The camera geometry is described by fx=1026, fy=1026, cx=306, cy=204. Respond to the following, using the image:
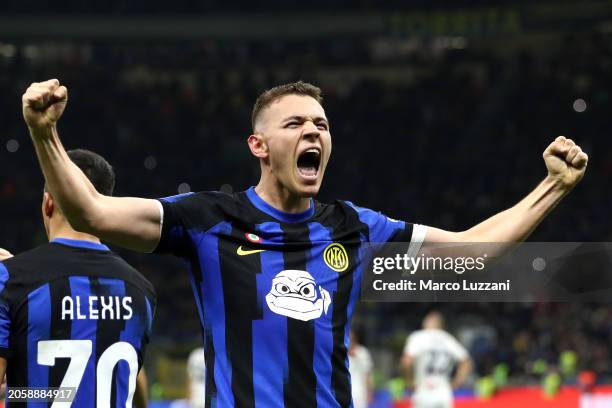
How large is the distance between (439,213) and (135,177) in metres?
6.71

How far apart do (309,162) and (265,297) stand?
49 centimetres

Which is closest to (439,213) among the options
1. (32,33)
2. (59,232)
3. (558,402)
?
(558,402)

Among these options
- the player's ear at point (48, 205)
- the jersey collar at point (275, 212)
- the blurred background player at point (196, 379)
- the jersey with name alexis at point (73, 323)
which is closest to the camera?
the jersey collar at point (275, 212)

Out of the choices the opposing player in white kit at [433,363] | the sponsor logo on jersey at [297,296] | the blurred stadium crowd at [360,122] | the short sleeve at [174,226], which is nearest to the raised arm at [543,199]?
the sponsor logo on jersey at [297,296]

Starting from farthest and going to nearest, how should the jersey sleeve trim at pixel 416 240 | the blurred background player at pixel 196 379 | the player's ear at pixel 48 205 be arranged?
the blurred background player at pixel 196 379 < the player's ear at pixel 48 205 < the jersey sleeve trim at pixel 416 240

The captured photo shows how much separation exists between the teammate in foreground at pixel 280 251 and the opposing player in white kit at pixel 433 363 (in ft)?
28.8

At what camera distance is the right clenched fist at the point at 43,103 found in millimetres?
2633

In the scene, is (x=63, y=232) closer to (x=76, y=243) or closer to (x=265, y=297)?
(x=76, y=243)

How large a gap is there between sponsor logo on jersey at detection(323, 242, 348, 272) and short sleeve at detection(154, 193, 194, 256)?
452 millimetres

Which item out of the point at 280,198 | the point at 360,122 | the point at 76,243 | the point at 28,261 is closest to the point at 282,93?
the point at 280,198

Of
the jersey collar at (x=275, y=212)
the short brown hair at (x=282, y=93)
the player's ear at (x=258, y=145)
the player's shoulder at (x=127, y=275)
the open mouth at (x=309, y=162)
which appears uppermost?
the short brown hair at (x=282, y=93)

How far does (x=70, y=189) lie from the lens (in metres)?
2.72

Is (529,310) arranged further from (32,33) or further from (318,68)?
(32,33)

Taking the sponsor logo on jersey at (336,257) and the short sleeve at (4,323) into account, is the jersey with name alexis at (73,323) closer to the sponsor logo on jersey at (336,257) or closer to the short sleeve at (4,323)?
the short sleeve at (4,323)
